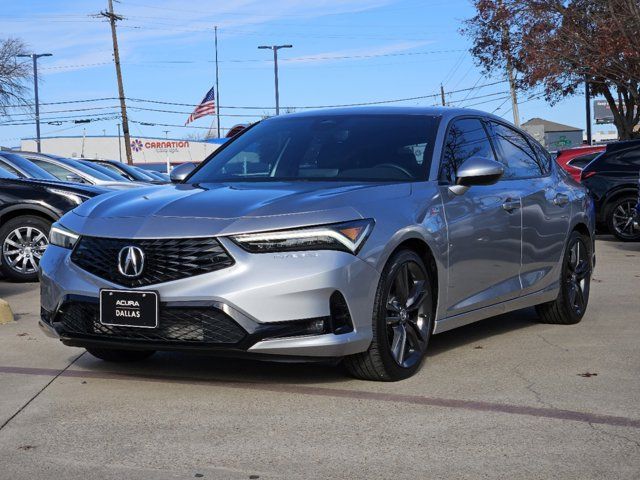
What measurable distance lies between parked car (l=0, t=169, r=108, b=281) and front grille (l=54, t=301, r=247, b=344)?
607 centimetres

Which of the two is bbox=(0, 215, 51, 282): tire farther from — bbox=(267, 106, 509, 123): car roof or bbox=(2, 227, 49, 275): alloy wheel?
bbox=(267, 106, 509, 123): car roof

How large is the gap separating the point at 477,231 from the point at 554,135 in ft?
271

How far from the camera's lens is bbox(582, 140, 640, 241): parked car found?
16438 millimetres

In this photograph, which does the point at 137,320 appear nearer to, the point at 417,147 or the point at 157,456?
the point at 157,456

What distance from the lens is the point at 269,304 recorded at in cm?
495

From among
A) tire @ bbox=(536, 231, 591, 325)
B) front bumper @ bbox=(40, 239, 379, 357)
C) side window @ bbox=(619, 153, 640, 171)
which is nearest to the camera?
front bumper @ bbox=(40, 239, 379, 357)

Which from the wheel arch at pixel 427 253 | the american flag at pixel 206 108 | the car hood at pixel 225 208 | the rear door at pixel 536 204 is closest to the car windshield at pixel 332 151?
the car hood at pixel 225 208

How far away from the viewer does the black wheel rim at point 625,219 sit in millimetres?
16375

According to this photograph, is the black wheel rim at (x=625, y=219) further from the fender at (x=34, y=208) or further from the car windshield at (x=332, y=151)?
the car windshield at (x=332, y=151)

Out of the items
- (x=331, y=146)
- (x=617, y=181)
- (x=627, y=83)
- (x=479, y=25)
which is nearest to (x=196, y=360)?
(x=331, y=146)

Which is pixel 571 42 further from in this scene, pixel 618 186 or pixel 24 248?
pixel 24 248

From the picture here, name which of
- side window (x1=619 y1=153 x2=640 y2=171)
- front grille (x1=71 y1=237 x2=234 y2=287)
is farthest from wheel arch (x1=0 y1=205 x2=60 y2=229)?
side window (x1=619 y1=153 x2=640 y2=171)

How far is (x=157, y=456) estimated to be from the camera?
13.8 feet

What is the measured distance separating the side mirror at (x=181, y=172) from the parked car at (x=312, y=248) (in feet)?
0.29
